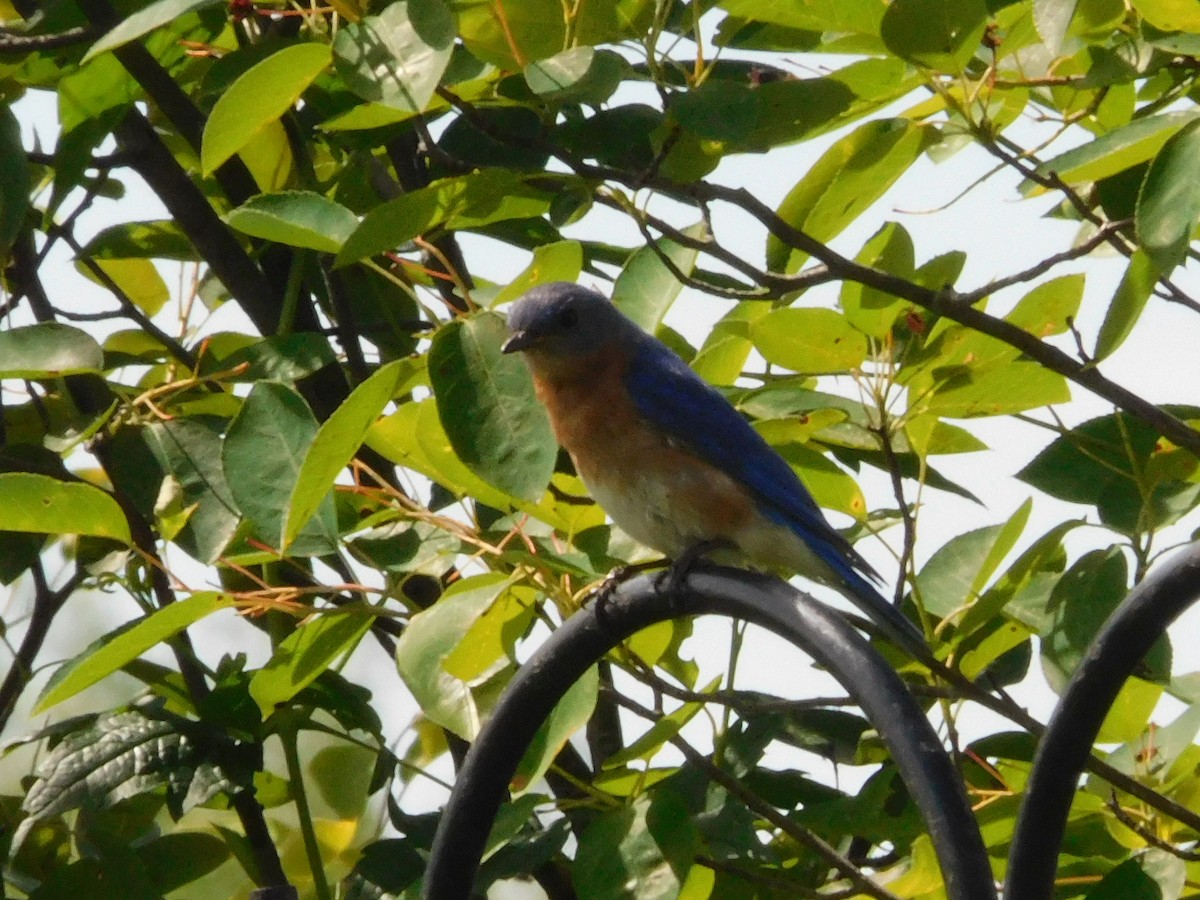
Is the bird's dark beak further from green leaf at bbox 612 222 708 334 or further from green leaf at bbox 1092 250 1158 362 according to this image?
green leaf at bbox 1092 250 1158 362

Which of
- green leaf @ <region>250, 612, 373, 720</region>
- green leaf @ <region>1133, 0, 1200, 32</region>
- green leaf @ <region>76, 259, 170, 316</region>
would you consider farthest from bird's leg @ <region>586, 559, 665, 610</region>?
green leaf @ <region>76, 259, 170, 316</region>

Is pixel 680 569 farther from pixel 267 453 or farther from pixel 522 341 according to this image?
pixel 522 341

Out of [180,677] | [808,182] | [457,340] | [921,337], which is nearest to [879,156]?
[808,182]

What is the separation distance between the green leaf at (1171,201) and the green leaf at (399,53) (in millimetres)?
960

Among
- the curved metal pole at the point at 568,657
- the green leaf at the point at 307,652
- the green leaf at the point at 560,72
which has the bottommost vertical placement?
the curved metal pole at the point at 568,657

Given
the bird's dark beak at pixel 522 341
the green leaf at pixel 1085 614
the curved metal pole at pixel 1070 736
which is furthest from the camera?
the bird's dark beak at pixel 522 341

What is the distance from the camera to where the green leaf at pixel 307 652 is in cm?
260

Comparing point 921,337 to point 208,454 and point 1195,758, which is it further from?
point 208,454

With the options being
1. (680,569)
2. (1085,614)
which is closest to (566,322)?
(680,569)

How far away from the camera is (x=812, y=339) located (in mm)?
2699

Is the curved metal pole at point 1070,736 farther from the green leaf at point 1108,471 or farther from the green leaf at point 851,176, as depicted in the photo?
the green leaf at point 851,176

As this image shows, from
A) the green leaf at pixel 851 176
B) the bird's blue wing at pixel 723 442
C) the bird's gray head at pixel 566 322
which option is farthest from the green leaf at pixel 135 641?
the bird's gray head at pixel 566 322

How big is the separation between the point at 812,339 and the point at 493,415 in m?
0.60

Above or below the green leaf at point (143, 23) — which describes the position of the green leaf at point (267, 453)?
below
